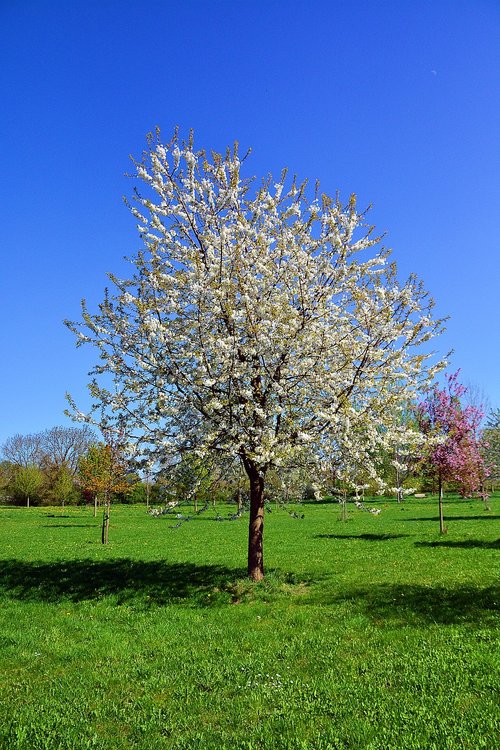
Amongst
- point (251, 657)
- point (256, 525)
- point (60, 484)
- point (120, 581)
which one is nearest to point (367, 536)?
point (256, 525)

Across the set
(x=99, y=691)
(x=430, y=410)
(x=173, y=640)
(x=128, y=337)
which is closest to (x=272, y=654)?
(x=173, y=640)

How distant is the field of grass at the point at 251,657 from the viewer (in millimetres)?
5629

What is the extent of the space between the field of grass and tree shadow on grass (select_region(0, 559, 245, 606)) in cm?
7

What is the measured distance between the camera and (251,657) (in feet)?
26.0

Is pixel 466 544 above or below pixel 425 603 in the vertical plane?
below

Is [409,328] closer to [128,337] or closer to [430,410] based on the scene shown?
[128,337]

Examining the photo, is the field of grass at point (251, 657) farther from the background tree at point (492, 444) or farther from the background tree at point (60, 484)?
the background tree at point (60, 484)

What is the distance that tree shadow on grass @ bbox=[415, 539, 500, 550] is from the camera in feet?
67.2

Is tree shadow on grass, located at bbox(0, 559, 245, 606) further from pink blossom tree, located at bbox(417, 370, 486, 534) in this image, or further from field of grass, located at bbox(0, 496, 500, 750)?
pink blossom tree, located at bbox(417, 370, 486, 534)

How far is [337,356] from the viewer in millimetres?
12359

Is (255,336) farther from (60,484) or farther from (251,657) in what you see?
(60,484)

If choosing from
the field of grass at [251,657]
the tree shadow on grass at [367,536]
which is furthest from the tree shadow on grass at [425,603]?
the tree shadow on grass at [367,536]

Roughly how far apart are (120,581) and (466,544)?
→ 14.7 m

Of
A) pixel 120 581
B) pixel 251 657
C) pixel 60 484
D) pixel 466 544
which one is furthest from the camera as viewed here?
pixel 60 484
